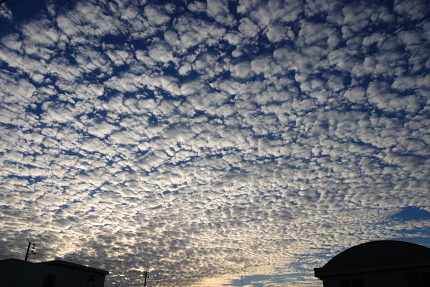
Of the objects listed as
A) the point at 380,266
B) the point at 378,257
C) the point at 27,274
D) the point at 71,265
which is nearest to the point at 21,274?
the point at 27,274

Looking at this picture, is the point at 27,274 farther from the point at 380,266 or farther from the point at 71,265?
the point at 380,266

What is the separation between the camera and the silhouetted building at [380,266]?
1952 cm

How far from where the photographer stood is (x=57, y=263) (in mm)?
28766

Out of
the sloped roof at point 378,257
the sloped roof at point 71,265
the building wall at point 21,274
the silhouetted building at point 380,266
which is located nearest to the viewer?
the building wall at point 21,274

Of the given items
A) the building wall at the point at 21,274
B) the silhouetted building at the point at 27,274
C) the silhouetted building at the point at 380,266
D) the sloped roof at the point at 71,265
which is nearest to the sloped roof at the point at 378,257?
the silhouetted building at the point at 380,266

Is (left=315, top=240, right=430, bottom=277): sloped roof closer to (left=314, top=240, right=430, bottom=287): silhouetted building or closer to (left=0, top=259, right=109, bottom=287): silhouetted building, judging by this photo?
(left=314, top=240, right=430, bottom=287): silhouetted building

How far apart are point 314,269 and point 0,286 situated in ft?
77.2

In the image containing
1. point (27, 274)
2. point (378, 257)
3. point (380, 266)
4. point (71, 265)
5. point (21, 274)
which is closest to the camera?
point (21, 274)

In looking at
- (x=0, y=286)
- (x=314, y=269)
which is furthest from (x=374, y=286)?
(x=0, y=286)

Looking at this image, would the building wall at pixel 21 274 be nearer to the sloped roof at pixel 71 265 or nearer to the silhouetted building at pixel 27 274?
the silhouetted building at pixel 27 274

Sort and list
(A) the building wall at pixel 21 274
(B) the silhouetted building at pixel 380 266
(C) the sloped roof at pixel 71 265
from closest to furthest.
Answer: (A) the building wall at pixel 21 274, (B) the silhouetted building at pixel 380 266, (C) the sloped roof at pixel 71 265

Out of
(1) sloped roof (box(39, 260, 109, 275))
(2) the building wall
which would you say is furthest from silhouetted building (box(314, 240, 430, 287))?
(1) sloped roof (box(39, 260, 109, 275))

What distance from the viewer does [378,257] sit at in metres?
21.6

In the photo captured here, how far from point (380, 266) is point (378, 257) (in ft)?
4.07
